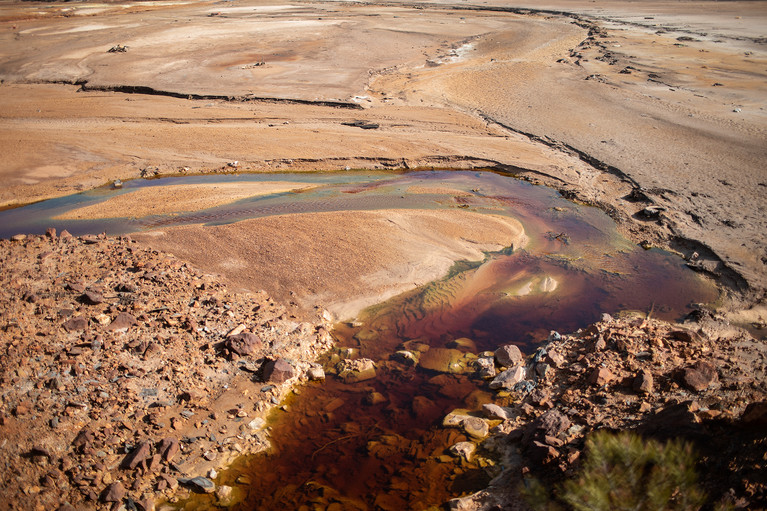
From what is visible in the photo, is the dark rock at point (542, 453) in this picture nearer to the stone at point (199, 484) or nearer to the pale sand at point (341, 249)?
the stone at point (199, 484)

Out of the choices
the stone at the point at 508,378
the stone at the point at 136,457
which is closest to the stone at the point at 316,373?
the stone at the point at 136,457

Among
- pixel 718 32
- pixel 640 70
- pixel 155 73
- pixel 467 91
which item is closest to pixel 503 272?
pixel 467 91

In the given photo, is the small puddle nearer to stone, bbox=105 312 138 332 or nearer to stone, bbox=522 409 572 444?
stone, bbox=522 409 572 444

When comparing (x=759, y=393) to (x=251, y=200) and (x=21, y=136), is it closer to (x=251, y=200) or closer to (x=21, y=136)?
(x=251, y=200)

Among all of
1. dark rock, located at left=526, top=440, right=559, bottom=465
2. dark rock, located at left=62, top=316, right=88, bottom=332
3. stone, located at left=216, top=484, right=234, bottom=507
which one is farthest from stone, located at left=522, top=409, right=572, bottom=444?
dark rock, located at left=62, top=316, right=88, bottom=332

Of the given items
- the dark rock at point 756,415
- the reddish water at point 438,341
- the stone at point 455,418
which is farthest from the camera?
the stone at point 455,418
